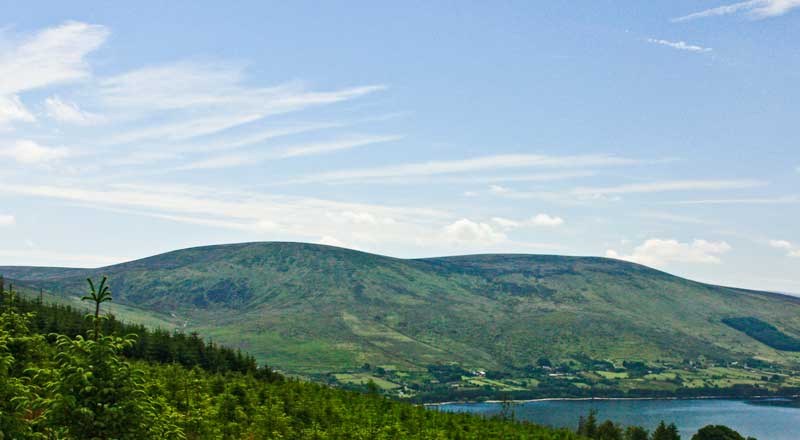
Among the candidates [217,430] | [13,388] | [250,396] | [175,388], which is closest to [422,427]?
[250,396]

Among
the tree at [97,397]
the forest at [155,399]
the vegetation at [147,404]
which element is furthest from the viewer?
the forest at [155,399]

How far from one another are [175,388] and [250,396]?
1167cm

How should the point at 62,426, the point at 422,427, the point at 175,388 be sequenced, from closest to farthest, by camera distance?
the point at 62,426 < the point at 175,388 < the point at 422,427

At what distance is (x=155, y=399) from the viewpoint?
236 feet

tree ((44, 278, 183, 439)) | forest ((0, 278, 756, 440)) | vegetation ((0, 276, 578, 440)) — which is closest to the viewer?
tree ((44, 278, 183, 439))

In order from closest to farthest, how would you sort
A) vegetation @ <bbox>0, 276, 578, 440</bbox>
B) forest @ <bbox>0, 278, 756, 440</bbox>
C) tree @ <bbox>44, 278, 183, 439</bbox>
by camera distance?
tree @ <bbox>44, 278, 183, 439</bbox>, vegetation @ <bbox>0, 276, 578, 440</bbox>, forest @ <bbox>0, 278, 756, 440</bbox>

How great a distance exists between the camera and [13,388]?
29.9m

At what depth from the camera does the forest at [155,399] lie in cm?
2772

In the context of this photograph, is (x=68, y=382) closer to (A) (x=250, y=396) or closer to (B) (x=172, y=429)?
(B) (x=172, y=429)

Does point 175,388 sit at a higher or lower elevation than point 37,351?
lower

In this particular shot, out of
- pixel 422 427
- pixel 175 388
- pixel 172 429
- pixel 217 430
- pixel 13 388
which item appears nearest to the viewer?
pixel 13 388

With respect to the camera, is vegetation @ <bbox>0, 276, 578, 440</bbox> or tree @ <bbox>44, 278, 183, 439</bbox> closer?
tree @ <bbox>44, 278, 183, 439</bbox>

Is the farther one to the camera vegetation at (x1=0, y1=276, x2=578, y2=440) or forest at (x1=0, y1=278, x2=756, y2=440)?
forest at (x1=0, y1=278, x2=756, y2=440)

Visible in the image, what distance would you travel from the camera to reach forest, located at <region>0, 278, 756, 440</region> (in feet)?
90.9
